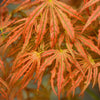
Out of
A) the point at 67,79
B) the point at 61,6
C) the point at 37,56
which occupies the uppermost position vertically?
the point at 61,6

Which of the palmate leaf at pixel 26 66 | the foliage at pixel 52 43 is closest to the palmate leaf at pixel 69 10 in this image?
the foliage at pixel 52 43

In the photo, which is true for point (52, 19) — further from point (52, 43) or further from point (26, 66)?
point (26, 66)

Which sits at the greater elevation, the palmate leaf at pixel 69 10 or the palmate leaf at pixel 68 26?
Result: the palmate leaf at pixel 69 10

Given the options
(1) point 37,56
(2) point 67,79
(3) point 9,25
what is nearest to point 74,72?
(2) point 67,79

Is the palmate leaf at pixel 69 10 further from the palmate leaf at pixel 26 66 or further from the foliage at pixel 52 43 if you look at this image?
the palmate leaf at pixel 26 66

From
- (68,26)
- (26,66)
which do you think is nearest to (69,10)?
(68,26)

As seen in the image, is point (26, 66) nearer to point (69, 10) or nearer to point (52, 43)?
point (52, 43)

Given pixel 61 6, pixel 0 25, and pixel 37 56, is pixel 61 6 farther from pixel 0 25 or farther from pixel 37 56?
pixel 0 25

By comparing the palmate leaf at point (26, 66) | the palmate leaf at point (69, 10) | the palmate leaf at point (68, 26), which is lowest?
the palmate leaf at point (26, 66)

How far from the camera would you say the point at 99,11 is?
0.42m

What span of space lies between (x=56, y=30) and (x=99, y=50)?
0.56 ft

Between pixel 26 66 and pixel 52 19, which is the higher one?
pixel 52 19

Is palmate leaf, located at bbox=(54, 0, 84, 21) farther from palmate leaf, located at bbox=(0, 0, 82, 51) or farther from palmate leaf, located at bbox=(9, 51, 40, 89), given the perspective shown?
palmate leaf, located at bbox=(9, 51, 40, 89)

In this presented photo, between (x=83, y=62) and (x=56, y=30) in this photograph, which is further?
(x=83, y=62)
